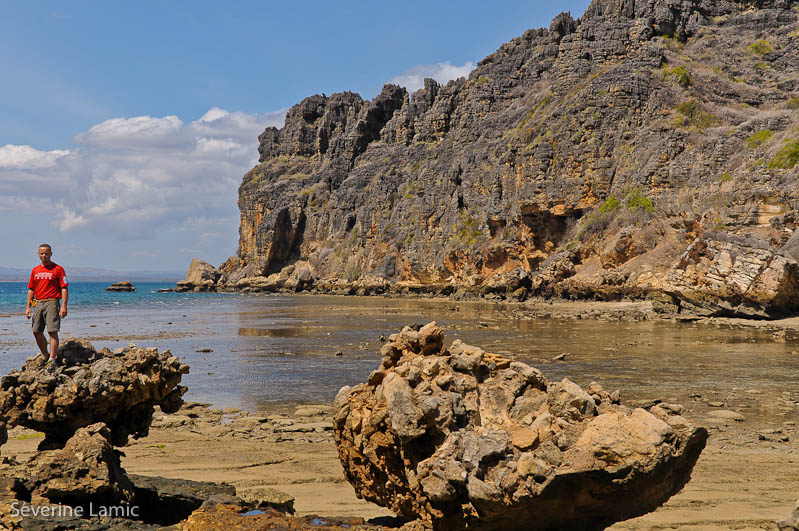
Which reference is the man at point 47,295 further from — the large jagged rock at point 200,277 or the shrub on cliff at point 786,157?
the large jagged rock at point 200,277

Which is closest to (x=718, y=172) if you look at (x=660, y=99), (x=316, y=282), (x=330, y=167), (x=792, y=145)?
(x=792, y=145)

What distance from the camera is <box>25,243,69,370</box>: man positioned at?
30.1ft

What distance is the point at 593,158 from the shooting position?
6066 cm

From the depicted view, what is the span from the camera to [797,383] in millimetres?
14906

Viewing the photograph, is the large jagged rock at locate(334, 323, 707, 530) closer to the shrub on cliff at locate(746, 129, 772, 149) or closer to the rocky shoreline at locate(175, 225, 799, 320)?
the rocky shoreline at locate(175, 225, 799, 320)

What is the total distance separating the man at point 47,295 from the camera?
917cm

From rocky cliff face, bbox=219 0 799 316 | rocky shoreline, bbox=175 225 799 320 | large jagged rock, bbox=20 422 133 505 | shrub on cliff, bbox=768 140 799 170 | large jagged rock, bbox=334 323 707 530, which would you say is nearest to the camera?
large jagged rock, bbox=334 323 707 530

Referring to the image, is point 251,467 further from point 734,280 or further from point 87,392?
point 734,280

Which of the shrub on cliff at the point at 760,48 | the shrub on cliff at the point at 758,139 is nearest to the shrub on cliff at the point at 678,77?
the shrub on cliff at the point at 760,48

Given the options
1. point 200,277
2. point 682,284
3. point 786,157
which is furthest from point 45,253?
point 200,277

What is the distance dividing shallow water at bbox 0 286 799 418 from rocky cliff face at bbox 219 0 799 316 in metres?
16.0

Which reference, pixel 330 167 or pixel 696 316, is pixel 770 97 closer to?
pixel 696 316

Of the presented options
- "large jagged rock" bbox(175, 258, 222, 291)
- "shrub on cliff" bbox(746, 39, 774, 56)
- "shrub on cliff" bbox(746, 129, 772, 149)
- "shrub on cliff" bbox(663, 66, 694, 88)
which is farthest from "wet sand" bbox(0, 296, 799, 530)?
"large jagged rock" bbox(175, 258, 222, 291)

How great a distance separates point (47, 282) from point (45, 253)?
1.49 feet
